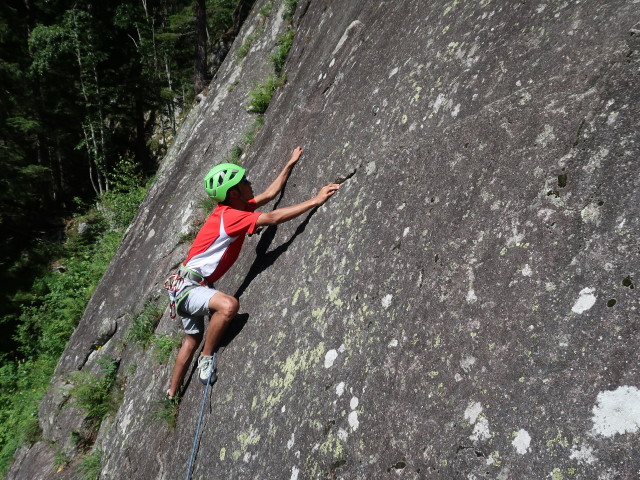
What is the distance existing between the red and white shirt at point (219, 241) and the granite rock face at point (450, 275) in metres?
0.35

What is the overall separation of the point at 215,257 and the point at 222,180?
85 centimetres

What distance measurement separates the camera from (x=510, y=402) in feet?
6.86

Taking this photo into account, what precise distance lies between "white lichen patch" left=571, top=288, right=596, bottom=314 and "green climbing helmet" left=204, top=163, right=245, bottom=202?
11.7 ft

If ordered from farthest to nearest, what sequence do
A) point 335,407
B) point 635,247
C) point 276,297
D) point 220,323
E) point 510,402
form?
point 220,323 < point 276,297 < point 335,407 < point 510,402 < point 635,247

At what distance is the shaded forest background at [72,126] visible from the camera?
1530cm

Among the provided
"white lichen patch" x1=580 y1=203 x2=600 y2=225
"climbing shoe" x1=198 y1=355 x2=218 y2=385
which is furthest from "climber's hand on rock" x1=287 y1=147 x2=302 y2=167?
"white lichen patch" x1=580 y1=203 x2=600 y2=225

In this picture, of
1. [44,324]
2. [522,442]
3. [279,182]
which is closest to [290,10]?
[279,182]

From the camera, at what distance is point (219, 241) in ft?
15.4

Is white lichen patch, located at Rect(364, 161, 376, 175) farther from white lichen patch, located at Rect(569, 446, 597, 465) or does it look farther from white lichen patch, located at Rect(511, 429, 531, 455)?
white lichen patch, located at Rect(569, 446, 597, 465)

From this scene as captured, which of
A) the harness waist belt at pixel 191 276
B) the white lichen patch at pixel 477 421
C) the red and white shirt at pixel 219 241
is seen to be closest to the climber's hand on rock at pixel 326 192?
the red and white shirt at pixel 219 241

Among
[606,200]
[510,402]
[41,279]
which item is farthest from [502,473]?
[41,279]

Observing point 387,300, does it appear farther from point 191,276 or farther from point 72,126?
point 72,126

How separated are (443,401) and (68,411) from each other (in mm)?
7556

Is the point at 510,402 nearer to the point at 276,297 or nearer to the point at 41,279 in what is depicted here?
the point at 276,297
